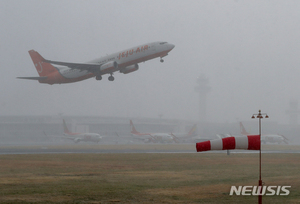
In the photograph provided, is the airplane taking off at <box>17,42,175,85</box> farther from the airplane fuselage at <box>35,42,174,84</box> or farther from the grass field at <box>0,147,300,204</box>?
the grass field at <box>0,147,300,204</box>

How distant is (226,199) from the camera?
21484mm

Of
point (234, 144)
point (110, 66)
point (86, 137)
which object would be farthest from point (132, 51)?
point (86, 137)

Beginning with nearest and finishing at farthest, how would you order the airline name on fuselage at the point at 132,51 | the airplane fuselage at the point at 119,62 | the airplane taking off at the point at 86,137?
the airplane fuselage at the point at 119,62 → the airline name on fuselage at the point at 132,51 → the airplane taking off at the point at 86,137

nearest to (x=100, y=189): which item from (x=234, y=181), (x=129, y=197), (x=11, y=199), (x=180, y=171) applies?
(x=129, y=197)

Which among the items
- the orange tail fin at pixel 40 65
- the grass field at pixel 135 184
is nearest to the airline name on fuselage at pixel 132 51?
the orange tail fin at pixel 40 65

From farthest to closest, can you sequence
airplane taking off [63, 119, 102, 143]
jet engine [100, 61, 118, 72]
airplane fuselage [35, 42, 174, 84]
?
airplane taking off [63, 119, 102, 143], jet engine [100, 61, 118, 72], airplane fuselage [35, 42, 174, 84]

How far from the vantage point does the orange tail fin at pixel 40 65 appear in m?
68.5

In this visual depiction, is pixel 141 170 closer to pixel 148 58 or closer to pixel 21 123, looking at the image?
pixel 148 58

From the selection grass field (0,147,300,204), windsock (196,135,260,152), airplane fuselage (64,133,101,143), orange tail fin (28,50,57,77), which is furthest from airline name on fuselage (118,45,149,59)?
airplane fuselage (64,133,101,143)

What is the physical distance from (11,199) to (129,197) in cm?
647

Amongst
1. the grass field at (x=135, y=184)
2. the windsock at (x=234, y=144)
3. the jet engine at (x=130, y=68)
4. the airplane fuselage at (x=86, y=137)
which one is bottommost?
the airplane fuselage at (x=86, y=137)

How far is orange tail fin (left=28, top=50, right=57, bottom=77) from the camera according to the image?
6850 centimetres

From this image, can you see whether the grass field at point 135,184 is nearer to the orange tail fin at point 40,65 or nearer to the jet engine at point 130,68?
the jet engine at point 130,68

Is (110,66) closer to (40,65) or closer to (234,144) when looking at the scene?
(40,65)
